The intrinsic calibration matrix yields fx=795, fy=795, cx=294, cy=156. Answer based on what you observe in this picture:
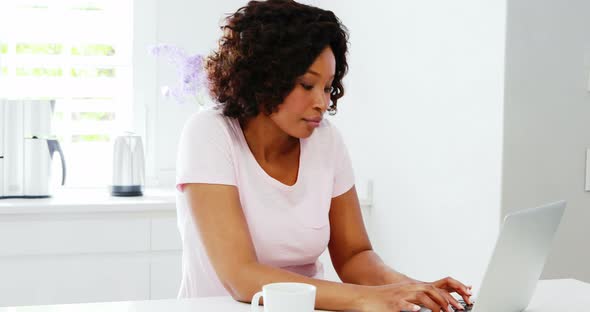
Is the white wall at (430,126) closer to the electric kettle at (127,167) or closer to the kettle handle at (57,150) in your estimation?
the electric kettle at (127,167)

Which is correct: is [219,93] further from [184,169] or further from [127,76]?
[127,76]

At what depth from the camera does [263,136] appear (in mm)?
1676

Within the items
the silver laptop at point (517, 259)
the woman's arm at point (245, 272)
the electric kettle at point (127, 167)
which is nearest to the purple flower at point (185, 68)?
the electric kettle at point (127, 167)

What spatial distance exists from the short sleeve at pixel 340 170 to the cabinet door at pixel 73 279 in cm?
114

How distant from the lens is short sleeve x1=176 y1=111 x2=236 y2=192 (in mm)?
1516

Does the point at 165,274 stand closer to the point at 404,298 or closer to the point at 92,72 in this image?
the point at 92,72

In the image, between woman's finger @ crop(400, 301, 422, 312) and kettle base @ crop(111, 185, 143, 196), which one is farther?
kettle base @ crop(111, 185, 143, 196)

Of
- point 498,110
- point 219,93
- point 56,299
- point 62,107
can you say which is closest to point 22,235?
point 56,299

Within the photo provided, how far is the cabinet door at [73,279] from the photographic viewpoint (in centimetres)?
253

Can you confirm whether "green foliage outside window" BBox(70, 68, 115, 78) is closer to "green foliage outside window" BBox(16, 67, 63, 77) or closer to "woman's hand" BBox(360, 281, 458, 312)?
"green foliage outside window" BBox(16, 67, 63, 77)

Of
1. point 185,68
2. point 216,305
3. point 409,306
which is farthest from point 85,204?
point 409,306

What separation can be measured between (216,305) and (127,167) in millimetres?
1531

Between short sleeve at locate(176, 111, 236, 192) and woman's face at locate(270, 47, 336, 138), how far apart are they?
0.44 ft

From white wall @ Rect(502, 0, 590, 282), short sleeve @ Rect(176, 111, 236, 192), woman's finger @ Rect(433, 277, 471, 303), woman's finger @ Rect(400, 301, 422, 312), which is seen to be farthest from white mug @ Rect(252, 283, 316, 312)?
white wall @ Rect(502, 0, 590, 282)
